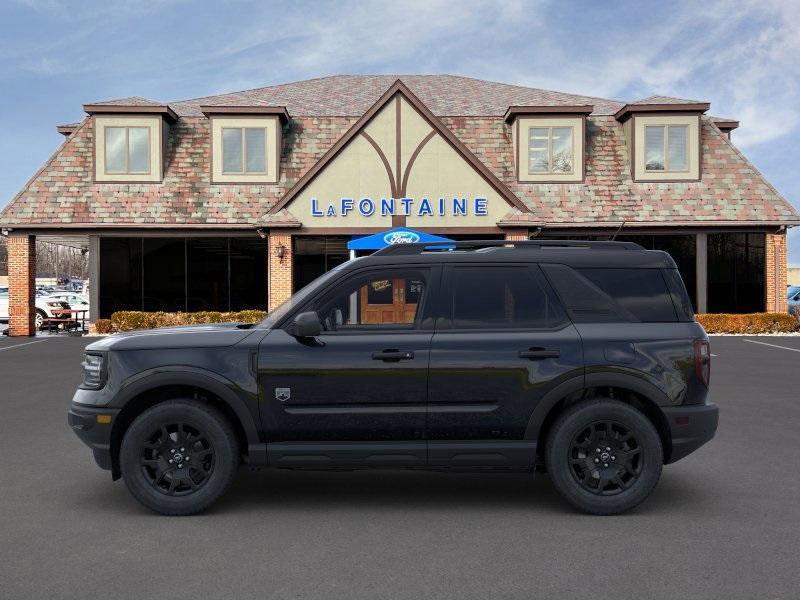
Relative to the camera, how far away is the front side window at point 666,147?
25.6 metres

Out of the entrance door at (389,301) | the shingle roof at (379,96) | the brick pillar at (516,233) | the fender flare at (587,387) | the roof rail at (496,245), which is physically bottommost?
the fender flare at (587,387)

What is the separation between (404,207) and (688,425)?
61.0 feet

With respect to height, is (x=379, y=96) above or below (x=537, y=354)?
above

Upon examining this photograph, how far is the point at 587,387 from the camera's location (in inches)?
226

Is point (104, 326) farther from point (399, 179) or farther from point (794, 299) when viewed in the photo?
point (794, 299)

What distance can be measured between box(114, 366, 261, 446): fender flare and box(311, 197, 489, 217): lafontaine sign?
1829 centimetres

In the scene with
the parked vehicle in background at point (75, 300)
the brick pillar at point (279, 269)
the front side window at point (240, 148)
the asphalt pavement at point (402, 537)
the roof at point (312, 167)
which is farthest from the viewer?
the parked vehicle in background at point (75, 300)

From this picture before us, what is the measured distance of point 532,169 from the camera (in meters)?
25.5

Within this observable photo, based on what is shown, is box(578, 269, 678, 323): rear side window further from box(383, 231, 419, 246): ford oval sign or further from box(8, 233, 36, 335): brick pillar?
box(8, 233, 36, 335): brick pillar

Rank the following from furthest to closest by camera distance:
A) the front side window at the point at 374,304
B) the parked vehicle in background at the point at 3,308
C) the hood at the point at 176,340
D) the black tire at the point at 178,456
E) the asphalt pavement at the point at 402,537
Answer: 1. the parked vehicle in background at the point at 3,308
2. the front side window at the point at 374,304
3. the hood at the point at 176,340
4. the black tire at the point at 178,456
5. the asphalt pavement at the point at 402,537

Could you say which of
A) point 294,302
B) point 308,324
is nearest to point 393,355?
point 308,324

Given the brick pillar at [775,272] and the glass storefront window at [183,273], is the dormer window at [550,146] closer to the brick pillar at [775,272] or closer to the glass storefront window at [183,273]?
the brick pillar at [775,272]

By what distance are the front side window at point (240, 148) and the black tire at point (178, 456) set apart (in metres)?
20.3

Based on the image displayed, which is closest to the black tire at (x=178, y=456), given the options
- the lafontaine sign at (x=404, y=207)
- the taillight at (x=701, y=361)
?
the taillight at (x=701, y=361)
